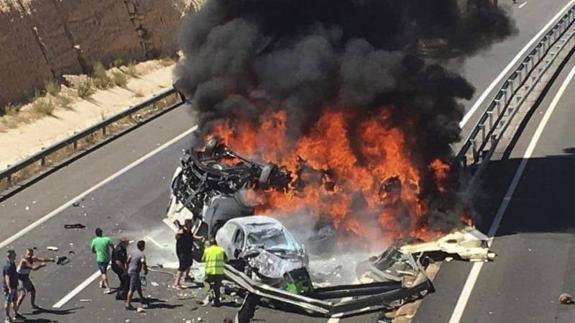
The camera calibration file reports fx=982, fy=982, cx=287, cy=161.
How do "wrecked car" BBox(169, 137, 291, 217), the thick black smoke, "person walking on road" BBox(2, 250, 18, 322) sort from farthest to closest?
the thick black smoke, "wrecked car" BBox(169, 137, 291, 217), "person walking on road" BBox(2, 250, 18, 322)

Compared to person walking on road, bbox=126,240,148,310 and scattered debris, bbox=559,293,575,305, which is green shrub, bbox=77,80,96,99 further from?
scattered debris, bbox=559,293,575,305

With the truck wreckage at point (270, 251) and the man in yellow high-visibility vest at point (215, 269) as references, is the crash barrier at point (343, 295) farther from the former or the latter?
the man in yellow high-visibility vest at point (215, 269)

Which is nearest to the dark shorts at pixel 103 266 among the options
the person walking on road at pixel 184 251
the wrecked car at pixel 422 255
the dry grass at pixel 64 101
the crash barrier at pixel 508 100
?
the person walking on road at pixel 184 251

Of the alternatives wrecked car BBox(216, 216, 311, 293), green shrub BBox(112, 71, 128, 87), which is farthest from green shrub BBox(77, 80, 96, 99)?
wrecked car BBox(216, 216, 311, 293)

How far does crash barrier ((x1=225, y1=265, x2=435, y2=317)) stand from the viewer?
1817cm

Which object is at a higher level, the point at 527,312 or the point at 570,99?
the point at 527,312

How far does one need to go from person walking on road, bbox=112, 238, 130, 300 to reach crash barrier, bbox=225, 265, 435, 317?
2.00 metres

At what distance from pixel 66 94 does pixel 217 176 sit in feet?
55.5

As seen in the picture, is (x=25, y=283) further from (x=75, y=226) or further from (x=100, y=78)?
(x=100, y=78)

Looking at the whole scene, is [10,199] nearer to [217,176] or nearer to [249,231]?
[217,176]

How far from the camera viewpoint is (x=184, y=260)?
19.8 m

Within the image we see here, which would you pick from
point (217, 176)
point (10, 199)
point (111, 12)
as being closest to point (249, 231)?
point (217, 176)

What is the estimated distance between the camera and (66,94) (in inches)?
1458

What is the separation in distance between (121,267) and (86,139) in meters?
12.4
